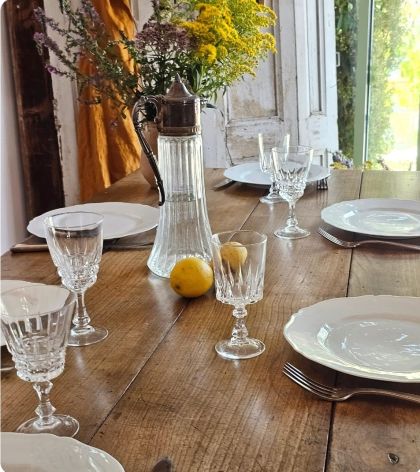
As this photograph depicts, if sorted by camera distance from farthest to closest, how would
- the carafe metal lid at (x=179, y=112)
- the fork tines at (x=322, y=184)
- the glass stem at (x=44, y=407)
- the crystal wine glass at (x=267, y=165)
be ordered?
1. the fork tines at (x=322, y=184)
2. the crystal wine glass at (x=267, y=165)
3. the carafe metal lid at (x=179, y=112)
4. the glass stem at (x=44, y=407)

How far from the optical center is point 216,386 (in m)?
0.81

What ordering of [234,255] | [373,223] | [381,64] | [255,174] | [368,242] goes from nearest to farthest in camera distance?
[234,255] → [368,242] → [373,223] → [255,174] → [381,64]

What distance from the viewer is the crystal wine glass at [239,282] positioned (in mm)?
894

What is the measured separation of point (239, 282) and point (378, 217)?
672 millimetres

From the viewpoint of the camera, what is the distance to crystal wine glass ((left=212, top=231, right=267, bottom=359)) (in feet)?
2.93

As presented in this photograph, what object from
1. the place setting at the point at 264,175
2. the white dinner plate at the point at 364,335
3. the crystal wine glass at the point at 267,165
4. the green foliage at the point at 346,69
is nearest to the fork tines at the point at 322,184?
the place setting at the point at 264,175

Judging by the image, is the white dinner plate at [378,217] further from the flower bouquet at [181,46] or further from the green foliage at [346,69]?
the green foliage at [346,69]

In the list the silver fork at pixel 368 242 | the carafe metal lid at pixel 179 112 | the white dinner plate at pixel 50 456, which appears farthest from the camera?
the silver fork at pixel 368 242

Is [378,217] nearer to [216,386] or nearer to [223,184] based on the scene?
[223,184]

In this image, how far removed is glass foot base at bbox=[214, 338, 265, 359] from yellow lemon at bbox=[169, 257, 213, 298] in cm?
16

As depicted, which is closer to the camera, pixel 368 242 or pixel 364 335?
pixel 364 335

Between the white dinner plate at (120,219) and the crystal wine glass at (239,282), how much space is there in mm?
507

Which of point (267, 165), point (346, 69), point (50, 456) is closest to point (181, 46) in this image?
point (267, 165)

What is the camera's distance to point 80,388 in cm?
82
